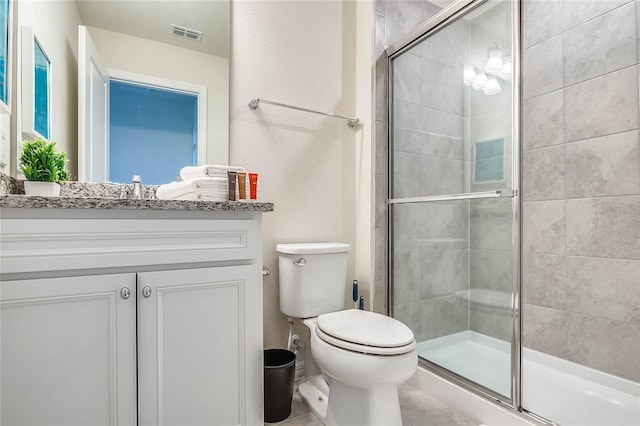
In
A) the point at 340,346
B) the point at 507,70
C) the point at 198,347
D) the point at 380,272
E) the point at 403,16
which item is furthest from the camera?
the point at 403,16

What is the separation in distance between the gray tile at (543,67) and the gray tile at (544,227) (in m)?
0.62

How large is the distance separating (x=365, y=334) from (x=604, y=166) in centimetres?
142

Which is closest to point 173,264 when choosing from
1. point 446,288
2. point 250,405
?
point 250,405

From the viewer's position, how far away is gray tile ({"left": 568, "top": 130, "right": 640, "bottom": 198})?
5.20 ft

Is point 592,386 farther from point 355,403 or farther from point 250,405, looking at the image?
point 250,405

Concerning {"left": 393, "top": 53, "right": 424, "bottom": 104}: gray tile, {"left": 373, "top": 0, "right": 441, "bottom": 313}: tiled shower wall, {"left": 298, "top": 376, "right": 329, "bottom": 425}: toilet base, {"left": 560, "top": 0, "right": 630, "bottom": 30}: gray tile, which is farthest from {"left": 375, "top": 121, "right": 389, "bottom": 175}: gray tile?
{"left": 298, "top": 376, "right": 329, "bottom": 425}: toilet base

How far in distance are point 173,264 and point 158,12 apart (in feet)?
3.98

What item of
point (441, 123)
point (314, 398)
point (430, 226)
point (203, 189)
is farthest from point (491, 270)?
point (203, 189)

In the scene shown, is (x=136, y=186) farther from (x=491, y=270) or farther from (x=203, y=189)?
(x=491, y=270)

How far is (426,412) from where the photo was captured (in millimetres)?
1561

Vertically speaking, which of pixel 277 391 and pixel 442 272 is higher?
pixel 442 272

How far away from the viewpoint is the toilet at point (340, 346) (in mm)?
1198

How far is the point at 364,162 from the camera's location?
6.71 ft

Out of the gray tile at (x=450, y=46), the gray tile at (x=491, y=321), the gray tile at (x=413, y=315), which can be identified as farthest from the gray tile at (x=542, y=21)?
the gray tile at (x=413, y=315)
